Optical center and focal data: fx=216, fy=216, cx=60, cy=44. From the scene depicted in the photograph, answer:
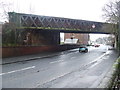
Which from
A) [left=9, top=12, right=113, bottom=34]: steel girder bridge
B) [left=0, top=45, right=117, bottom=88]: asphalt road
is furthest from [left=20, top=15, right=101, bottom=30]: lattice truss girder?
[left=0, top=45, right=117, bottom=88]: asphalt road

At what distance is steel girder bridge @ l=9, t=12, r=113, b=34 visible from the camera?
3691 centimetres

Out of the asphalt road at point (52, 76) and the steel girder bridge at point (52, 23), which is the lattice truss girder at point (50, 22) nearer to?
the steel girder bridge at point (52, 23)

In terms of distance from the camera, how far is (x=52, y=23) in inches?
1876

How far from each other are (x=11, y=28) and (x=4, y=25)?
152 centimetres

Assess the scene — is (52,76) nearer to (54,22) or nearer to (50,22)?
(50,22)

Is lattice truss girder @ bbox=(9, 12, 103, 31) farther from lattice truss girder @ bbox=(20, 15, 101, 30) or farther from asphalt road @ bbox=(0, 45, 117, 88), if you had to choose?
asphalt road @ bbox=(0, 45, 117, 88)

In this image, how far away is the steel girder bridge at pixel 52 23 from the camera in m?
36.9

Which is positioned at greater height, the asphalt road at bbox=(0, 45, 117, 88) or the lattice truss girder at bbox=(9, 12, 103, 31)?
the lattice truss girder at bbox=(9, 12, 103, 31)

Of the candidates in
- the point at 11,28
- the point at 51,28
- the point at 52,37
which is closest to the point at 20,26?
the point at 11,28

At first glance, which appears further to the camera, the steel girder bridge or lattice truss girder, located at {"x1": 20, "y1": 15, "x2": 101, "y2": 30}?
lattice truss girder, located at {"x1": 20, "y1": 15, "x2": 101, "y2": 30}

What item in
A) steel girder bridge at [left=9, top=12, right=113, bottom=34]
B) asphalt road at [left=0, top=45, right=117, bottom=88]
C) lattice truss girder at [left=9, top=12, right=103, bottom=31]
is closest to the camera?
asphalt road at [left=0, top=45, right=117, bottom=88]

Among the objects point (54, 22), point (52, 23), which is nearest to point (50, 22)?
point (52, 23)

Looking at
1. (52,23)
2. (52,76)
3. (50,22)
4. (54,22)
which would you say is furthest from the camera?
(54,22)


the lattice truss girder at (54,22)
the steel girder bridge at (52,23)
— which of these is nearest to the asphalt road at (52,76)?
the steel girder bridge at (52,23)
